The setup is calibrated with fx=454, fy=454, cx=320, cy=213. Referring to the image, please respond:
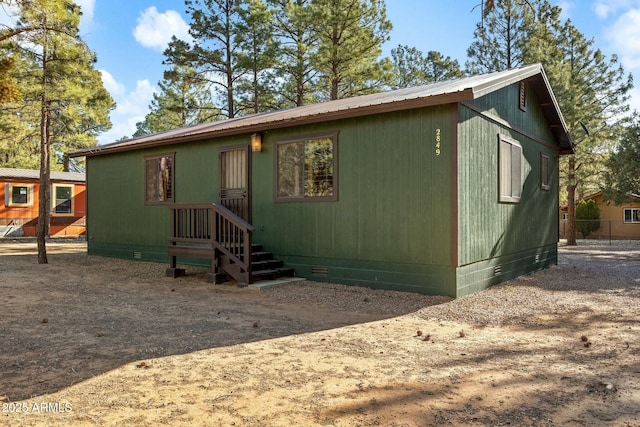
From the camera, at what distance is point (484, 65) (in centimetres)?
2033

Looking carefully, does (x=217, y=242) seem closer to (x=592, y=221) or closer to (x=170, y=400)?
(x=170, y=400)

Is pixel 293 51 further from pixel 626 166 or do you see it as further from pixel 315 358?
pixel 315 358

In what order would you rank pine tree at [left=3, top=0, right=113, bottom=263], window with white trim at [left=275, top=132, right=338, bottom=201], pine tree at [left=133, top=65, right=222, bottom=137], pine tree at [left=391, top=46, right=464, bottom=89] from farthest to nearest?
pine tree at [left=133, top=65, right=222, bottom=137] < pine tree at [left=391, top=46, right=464, bottom=89] < pine tree at [left=3, top=0, right=113, bottom=263] < window with white trim at [left=275, top=132, right=338, bottom=201]

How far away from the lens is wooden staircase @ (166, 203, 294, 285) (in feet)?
25.8

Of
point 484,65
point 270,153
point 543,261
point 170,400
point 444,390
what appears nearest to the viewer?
point 170,400

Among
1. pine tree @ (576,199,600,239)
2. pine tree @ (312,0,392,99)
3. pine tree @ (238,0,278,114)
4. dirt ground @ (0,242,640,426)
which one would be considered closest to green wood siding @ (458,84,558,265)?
dirt ground @ (0,242,640,426)

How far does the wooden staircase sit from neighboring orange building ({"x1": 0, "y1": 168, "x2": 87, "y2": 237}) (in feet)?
43.8

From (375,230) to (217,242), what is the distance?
2850mm

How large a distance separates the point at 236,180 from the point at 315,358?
6283mm

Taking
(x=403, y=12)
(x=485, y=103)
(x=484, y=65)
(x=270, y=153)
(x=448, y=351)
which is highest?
(x=484, y=65)

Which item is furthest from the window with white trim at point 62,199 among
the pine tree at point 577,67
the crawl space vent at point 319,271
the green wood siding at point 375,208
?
the pine tree at point 577,67

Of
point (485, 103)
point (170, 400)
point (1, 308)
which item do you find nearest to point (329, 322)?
point (170, 400)

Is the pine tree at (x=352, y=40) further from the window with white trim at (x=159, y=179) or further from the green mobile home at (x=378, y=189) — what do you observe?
the window with white trim at (x=159, y=179)

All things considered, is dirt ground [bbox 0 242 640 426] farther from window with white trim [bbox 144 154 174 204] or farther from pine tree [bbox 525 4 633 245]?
pine tree [bbox 525 4 633 245]
